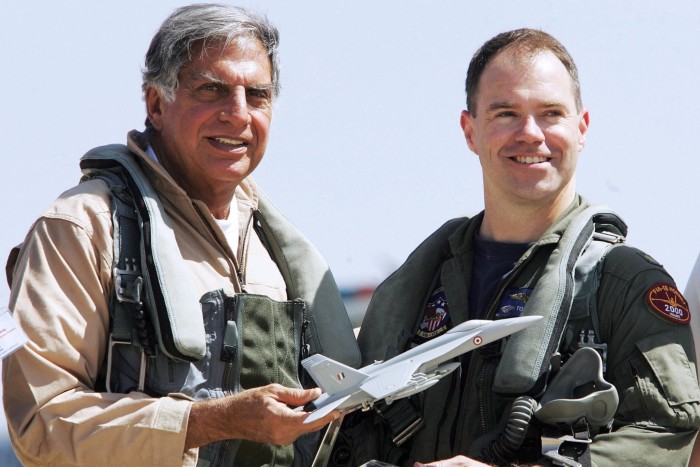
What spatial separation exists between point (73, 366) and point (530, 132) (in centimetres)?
277

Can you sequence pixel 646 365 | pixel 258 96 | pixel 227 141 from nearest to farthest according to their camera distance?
pixel 646 365
pixel 227 141
pixel 258 96

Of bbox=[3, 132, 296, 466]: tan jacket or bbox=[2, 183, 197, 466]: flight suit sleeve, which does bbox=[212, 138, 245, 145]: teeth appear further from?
bbox=[2, 183, 197, 466]: flight suit sleeve

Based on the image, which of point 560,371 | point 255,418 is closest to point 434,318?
point 560,371

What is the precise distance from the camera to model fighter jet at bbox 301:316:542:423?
5207 mm

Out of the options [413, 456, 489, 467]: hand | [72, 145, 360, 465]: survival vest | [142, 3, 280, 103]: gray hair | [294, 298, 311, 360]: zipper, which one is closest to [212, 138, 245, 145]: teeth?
[142, 3, 280, 103]: gray hair

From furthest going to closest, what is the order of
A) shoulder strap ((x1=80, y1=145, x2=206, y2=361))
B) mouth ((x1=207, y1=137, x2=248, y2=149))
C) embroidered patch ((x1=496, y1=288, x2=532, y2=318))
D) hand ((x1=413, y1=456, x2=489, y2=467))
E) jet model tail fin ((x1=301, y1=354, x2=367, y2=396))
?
mouth ((x1=207, y1=137, x2=248, y2=149)) < embroidered patch ((x1=496, y1=288, x2=532, y2=318)) < jet model tail fin ((x1=301, y1=354, x2=367, y2=396)) < shoulder strap ((x1=80, y1=145, x2=206, y2=361)) < hand ((x1=413, y1=456, x2=489, y2=467))

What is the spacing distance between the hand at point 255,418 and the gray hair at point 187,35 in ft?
6.18

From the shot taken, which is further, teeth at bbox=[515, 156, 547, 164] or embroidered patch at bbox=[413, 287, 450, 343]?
embroidered patch at bbox=[413, 287, 450, 343]

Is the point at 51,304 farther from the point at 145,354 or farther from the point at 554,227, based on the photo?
the point at 554,227

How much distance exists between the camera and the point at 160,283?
512cm

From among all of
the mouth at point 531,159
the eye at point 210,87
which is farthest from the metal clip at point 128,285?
the mouth at point 531,159

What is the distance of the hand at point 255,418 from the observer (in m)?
4.84

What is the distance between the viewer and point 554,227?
5699mm

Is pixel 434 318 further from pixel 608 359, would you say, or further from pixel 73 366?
pixel 73 366
